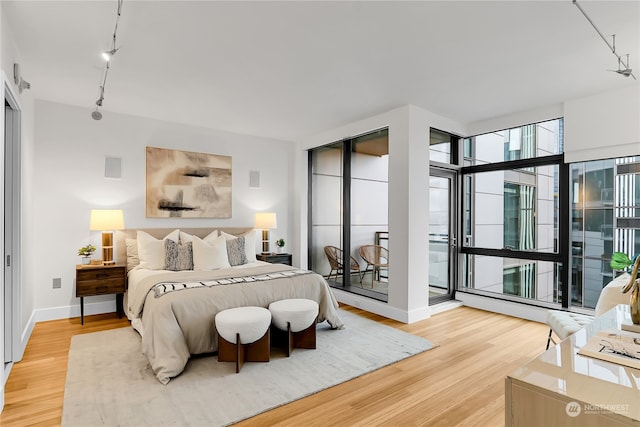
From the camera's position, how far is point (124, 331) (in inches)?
150

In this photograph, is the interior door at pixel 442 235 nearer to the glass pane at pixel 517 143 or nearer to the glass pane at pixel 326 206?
the glass pane at pixel 517 143

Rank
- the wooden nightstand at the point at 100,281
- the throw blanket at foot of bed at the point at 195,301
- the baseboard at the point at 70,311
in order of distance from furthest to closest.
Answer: the baseboard at the point at 70,311, the wooden nightstand at the point at 100,281, the throw blanket at foot of bed at the point at 195,301

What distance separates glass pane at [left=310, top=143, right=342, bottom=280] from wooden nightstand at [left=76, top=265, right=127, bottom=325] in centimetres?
299

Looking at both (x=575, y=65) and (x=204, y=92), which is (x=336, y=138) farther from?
(x=575, y=65)

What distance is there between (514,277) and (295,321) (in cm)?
329

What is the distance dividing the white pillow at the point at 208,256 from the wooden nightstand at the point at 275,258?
3.08 ft

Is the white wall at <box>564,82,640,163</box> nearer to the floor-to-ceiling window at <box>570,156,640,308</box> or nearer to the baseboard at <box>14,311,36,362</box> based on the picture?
the floor-to-ceiling window at <box>570,156,640,308</box>

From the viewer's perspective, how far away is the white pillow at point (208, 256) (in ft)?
14.3

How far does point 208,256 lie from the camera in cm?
441

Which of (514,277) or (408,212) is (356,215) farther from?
(514,277)

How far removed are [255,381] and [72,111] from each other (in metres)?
4.11

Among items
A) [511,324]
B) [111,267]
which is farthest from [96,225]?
[511,324]

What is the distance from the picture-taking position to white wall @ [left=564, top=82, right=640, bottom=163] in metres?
3.51

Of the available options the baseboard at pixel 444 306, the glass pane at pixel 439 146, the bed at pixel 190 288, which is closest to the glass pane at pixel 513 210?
the glass pane at pixel 439 146
